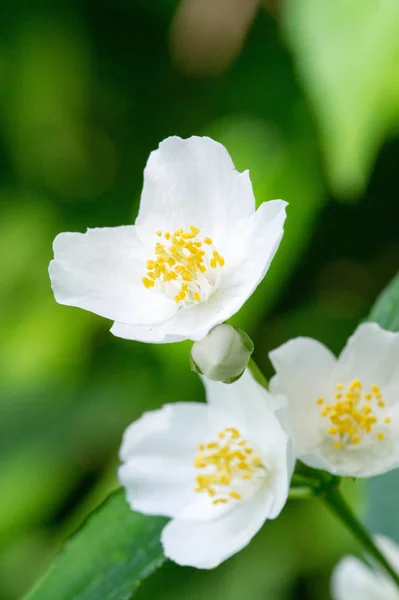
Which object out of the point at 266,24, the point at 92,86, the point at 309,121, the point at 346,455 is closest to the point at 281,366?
the point at 346,455

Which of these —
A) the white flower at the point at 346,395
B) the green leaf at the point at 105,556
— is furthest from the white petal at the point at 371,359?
the green leaf at the point at 105,556

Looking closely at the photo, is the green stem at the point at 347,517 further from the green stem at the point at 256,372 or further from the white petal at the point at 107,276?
the white petal at the point at 107,276

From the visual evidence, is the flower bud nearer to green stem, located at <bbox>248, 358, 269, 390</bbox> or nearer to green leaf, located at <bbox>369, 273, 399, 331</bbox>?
green stem, located at <bbox>248, 358, 269, 390</bbox>

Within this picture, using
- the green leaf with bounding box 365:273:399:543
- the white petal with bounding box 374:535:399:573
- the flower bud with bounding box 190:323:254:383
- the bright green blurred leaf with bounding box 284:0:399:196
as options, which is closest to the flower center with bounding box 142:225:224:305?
the flower bud with bounding box 190:323:254:383

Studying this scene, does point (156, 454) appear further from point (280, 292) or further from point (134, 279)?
point (280, 292)

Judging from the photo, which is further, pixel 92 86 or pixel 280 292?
pixel 92 86

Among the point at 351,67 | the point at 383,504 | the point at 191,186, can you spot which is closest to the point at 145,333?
the point at 191,186
